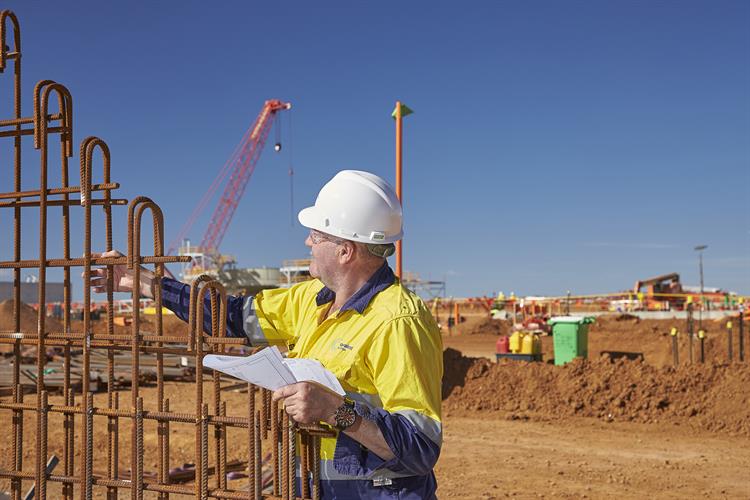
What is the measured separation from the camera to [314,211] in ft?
9.41

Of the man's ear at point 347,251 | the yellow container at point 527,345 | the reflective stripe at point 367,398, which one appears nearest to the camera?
the reflective stripe at point 367,398

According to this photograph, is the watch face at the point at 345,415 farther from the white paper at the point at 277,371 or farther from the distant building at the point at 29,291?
the distant building at the point at 29,291

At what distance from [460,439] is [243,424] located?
8147 mm

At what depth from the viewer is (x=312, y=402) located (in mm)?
2244

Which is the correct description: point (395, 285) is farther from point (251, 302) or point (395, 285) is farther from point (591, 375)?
point (591, 375)

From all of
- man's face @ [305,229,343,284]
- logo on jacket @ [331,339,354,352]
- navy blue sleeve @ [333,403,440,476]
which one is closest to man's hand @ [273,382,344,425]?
navy blue sleeve @ [333,403,440,476]

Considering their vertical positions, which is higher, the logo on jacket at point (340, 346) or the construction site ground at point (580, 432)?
the logo on jacket at point (340, 346)

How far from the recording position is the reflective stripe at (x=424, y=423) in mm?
2361

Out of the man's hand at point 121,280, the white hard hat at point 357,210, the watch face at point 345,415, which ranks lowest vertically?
the watch face at point 345,415

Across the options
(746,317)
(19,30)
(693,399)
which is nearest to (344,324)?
(19,30)

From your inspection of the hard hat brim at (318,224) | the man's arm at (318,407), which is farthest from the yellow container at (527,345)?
the man's arm at (318,407)

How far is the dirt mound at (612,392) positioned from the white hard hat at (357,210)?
10.1 m

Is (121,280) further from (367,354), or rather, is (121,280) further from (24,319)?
(24,319)

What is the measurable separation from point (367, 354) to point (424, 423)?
0.33 metres
